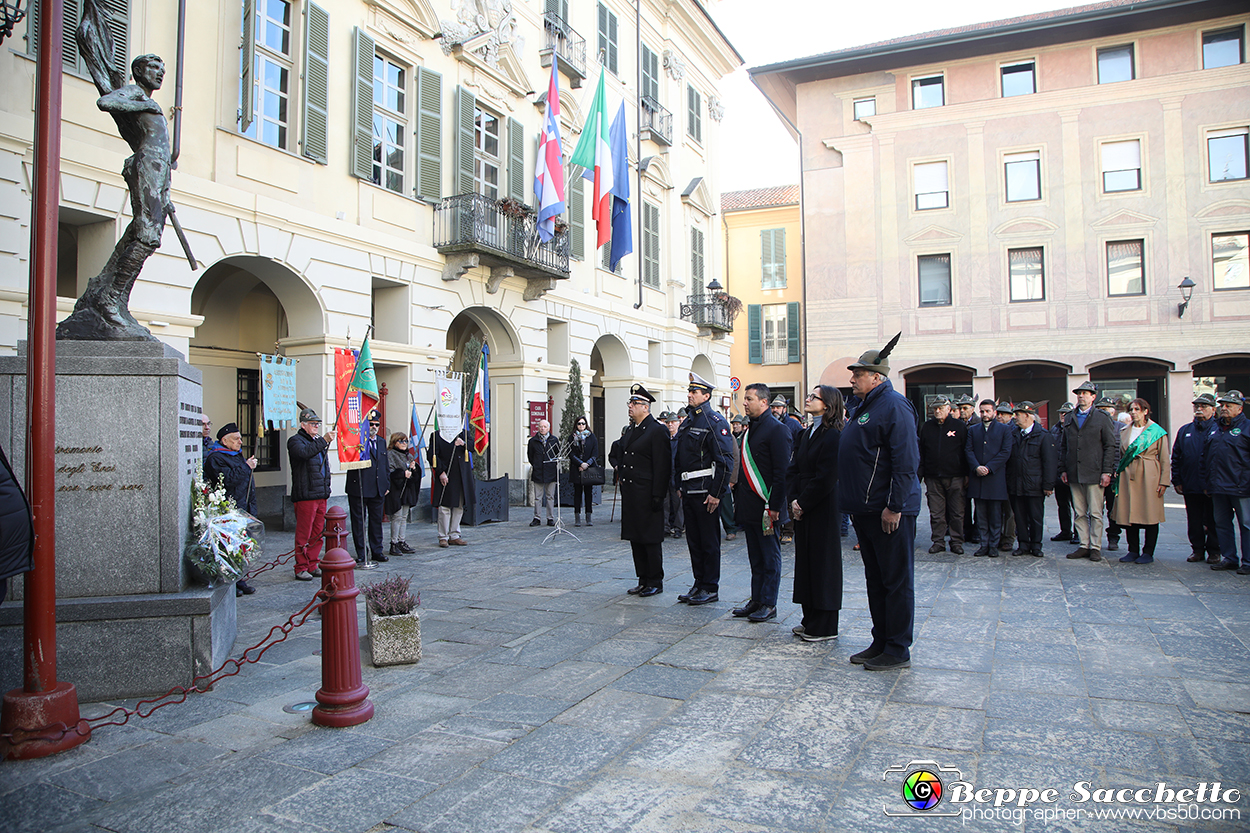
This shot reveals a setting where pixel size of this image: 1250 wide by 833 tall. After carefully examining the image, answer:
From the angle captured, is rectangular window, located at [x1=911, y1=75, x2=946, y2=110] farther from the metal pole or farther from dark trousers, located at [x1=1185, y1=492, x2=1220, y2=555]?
the metal pole

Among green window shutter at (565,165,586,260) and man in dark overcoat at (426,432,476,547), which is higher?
green window shutter at (565,165,586,260)

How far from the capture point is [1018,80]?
24984mm

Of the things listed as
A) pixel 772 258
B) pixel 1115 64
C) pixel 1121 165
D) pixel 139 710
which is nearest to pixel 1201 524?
pixel 139 710

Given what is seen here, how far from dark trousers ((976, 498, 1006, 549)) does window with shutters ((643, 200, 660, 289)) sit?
13680mm

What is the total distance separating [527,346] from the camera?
17375 millimetres

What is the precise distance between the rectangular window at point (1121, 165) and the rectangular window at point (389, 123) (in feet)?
69.0

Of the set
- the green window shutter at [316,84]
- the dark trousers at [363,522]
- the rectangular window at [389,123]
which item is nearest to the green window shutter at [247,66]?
the green window shutter at [316,84]

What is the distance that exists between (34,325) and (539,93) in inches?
623

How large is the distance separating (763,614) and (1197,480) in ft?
19.8

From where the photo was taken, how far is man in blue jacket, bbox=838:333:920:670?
16.6ft

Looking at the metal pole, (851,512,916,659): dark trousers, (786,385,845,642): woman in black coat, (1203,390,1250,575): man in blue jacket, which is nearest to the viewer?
the metal pole

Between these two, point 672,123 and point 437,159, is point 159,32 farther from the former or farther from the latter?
point 672,123

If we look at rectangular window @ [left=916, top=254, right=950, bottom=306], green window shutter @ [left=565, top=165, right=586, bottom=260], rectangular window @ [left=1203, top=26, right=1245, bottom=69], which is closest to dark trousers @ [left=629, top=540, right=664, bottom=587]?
green window shutter @ [left=565, top=165, right=586, bottom=260]

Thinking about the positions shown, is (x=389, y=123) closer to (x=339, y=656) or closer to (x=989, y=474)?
(x=989, y=474)
